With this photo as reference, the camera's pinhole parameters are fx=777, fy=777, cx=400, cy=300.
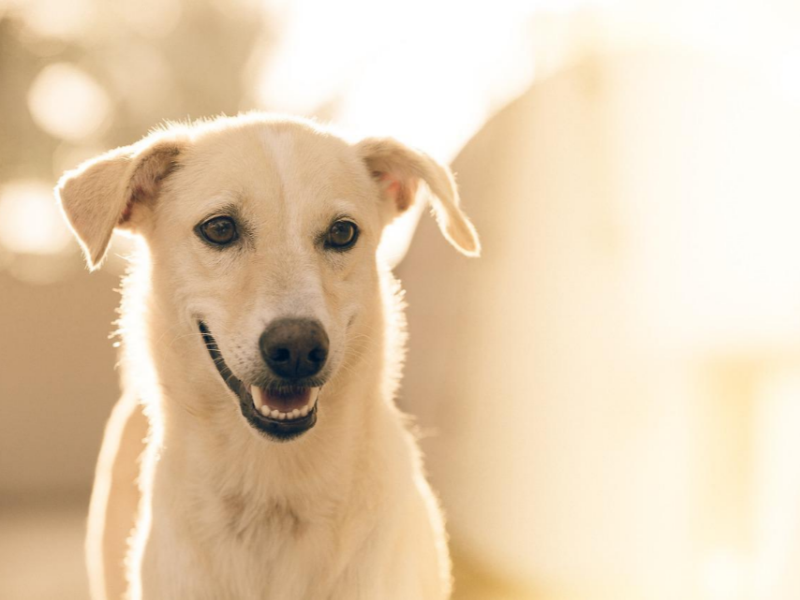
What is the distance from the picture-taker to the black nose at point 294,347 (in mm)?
1814

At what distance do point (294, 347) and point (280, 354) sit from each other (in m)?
0.04

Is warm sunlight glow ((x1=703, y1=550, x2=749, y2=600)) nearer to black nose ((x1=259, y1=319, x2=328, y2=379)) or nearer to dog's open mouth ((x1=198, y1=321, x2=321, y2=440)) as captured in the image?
dog's open mouth ((x1=198, y1=321, x2=321, y2=440))

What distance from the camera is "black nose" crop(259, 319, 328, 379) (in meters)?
1.81

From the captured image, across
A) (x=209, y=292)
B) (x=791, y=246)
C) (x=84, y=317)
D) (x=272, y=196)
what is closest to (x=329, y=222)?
(x=272, y=196)

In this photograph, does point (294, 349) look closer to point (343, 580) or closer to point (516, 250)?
point (343, 580)

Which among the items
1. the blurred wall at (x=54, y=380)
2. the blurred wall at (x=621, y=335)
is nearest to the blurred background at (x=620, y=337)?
the blurred wall at (x=621, y=335)

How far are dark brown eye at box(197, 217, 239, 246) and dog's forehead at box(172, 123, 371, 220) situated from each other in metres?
0.05

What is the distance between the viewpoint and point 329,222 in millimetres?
2139

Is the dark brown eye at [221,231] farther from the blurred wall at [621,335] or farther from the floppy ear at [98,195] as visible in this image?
the blurred wall at [621,335]

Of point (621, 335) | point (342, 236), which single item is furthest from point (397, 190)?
point (621, 335)

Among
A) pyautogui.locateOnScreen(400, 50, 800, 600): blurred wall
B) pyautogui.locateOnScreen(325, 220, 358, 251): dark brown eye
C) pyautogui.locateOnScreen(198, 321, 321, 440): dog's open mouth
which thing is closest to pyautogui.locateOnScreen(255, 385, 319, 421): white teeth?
pyautogui.locateOnScreen(198, 321, 321, 440): dog's open mouth

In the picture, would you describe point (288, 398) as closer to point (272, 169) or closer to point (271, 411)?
point (271, 411)

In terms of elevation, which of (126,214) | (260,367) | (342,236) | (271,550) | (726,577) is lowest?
(726,577)

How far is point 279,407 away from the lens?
197 cm
